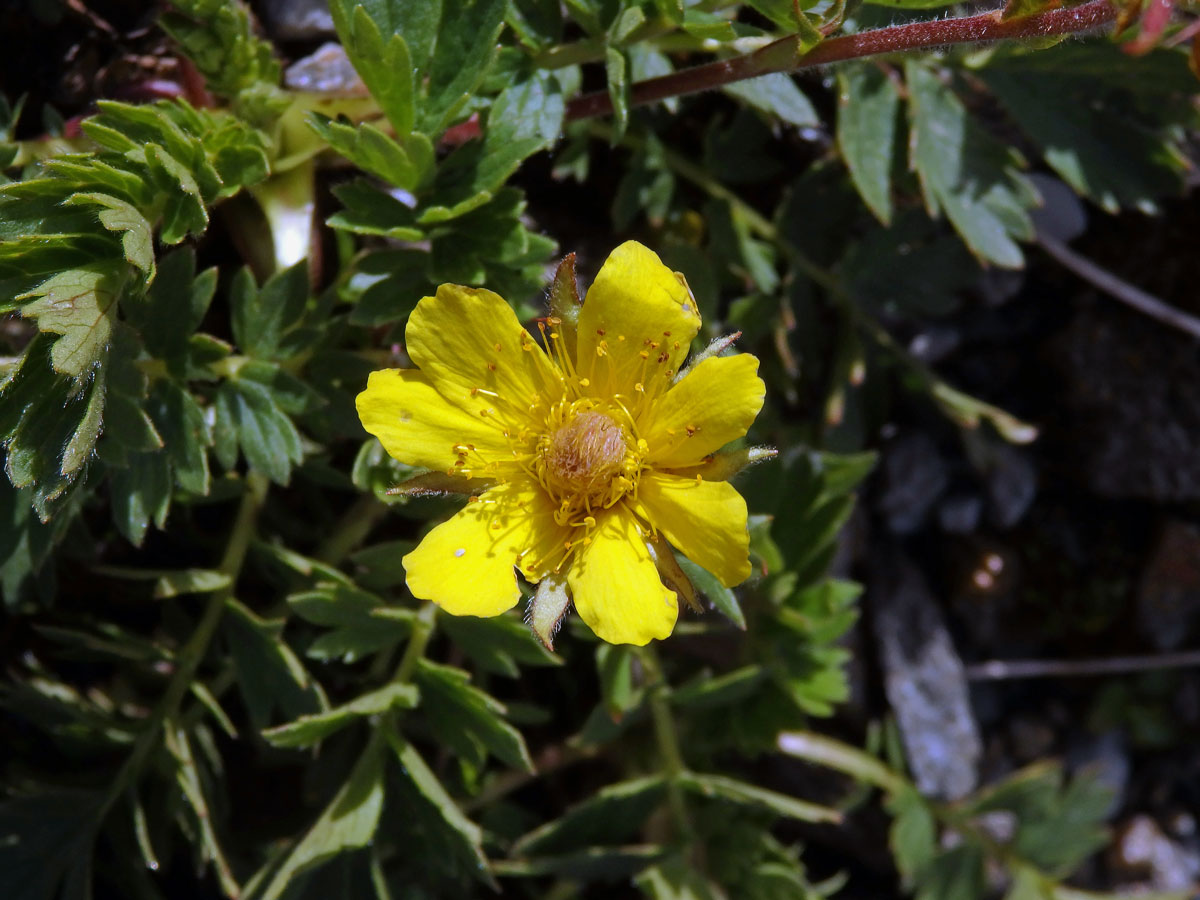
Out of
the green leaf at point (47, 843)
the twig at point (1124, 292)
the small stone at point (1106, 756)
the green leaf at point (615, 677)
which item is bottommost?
the small stone at point (1106, 756)

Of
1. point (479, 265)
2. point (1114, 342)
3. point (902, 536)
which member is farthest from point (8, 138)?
point (1114, 342)

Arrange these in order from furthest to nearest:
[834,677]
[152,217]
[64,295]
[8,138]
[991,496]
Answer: [991,496], [834,677], [8,138], [152,217], [64,295]

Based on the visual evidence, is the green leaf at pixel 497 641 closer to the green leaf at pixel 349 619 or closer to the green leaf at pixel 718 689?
the green leaf at pixel 349 619

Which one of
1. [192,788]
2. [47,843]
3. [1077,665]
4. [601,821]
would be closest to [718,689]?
[601,821]

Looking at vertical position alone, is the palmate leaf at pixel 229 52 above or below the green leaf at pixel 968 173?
above

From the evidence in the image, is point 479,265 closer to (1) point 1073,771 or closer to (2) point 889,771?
(2) point 889,771

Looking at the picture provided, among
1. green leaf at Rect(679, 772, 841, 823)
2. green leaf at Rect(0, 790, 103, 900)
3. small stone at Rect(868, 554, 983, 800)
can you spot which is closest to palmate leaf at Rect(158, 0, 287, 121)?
green leaf at Rect(0, 790, 103, 900)

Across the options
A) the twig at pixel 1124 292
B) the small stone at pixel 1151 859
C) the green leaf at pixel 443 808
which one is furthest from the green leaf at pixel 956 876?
the twig at pixel 1124 292

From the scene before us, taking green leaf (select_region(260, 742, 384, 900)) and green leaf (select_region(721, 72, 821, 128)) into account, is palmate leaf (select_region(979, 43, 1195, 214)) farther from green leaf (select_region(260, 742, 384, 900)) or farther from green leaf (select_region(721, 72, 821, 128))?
green leaf (select_region(260, 742, 384, 900))
